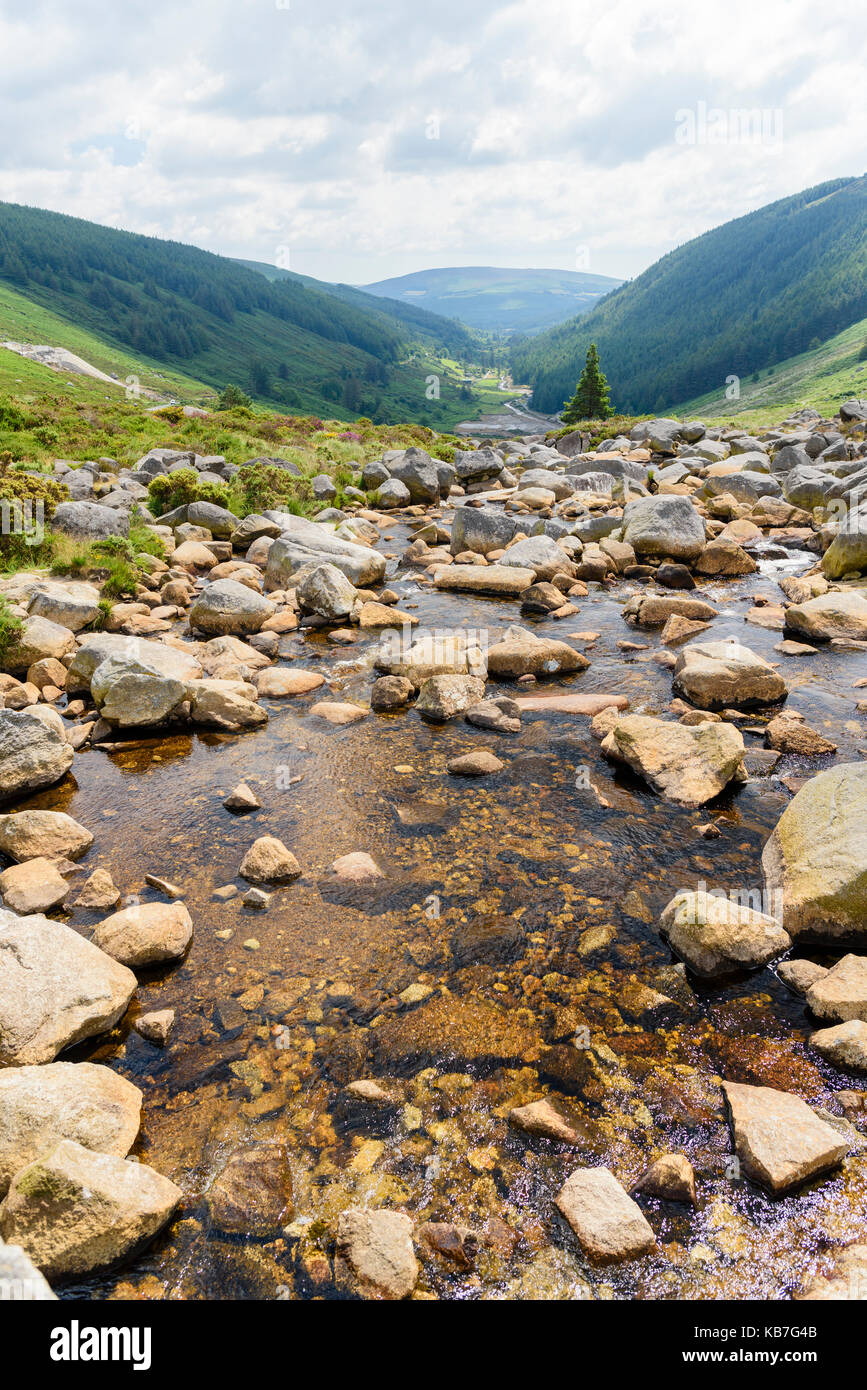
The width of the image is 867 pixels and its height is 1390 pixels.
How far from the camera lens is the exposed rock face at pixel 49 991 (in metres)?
5.68

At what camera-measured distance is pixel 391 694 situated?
13.2 meters

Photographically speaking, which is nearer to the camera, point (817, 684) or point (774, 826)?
point (774, 826)

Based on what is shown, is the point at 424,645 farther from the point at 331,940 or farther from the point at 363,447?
the point at 363,447

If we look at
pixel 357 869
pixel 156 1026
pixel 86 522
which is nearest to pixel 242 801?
pixel 357 869

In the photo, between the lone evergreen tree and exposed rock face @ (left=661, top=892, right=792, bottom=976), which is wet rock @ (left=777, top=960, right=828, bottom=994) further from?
the lone evergreen tree

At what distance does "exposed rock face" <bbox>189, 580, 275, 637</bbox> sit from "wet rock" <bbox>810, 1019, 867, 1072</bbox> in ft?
48.0

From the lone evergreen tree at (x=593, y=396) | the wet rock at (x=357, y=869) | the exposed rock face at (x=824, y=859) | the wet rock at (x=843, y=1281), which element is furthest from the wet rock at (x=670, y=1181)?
the lone evergreen tree at (x=593, y=396)

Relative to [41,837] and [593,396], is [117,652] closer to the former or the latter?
[41,837]

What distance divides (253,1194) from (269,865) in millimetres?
3817

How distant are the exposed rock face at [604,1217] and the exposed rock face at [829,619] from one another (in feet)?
46.1

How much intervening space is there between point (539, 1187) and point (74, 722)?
1107cm
